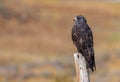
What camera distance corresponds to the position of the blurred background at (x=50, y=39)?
1129 inches

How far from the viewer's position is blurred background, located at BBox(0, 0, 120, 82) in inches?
1129

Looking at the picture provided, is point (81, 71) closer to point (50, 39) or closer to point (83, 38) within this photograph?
point (83, 38)

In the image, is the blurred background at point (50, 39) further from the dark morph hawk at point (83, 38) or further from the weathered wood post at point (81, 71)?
the weathered wood post at point (81, 71)

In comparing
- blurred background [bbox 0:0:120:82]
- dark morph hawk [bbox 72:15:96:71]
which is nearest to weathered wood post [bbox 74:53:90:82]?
dark morph hawk [bbox 72:15:96:71]

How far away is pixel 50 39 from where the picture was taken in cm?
3931

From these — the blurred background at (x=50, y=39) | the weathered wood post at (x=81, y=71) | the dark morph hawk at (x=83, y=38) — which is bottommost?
the weathered wood post at (x=81, y=71)

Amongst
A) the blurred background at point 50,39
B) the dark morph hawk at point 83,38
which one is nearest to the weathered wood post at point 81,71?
the dark morph hawk at point 83,38

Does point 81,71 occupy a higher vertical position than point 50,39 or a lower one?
lower

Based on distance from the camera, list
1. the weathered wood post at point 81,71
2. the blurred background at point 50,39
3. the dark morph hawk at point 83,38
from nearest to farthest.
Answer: the weathered wood post at point 81,71 < the dark morph hawk at point 83,38 < the blurred background at point 50,39

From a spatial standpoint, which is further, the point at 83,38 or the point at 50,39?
the point at 50,39

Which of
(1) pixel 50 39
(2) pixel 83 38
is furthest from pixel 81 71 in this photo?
(1) pixel 50 39

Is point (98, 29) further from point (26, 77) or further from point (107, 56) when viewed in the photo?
point (26, 77)

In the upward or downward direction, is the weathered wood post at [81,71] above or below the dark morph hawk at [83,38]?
below

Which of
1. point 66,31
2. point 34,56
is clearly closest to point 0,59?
point 34,56
